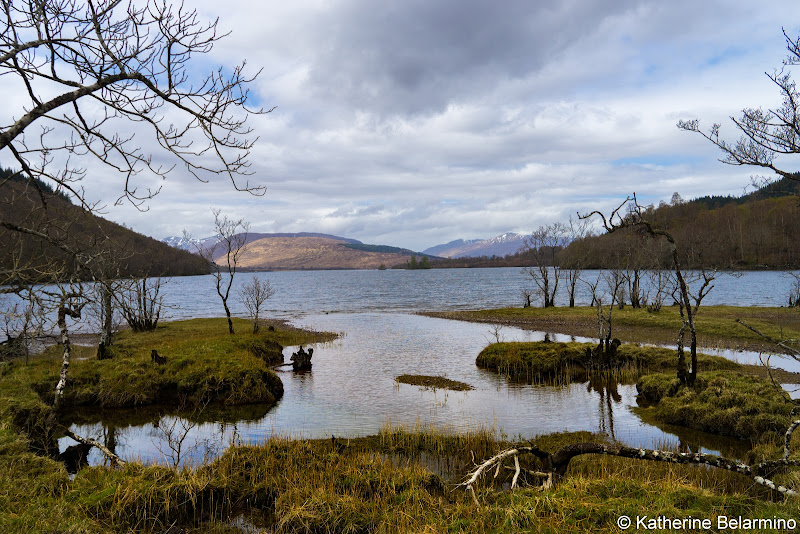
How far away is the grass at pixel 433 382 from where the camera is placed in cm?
2305

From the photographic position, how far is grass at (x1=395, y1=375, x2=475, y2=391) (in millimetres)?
23052

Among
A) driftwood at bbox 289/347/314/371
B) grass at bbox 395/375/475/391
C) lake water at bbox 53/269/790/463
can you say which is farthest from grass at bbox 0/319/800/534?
driftwood at bbox 289/347/314/371

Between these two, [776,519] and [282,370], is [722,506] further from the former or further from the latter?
[282,370]

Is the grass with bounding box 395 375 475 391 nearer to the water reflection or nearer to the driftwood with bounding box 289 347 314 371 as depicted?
the water reflection

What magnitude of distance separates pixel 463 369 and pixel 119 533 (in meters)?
22.0

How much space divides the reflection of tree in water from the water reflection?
0.04m

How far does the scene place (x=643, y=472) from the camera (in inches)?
444

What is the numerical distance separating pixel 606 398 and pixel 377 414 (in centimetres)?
1079

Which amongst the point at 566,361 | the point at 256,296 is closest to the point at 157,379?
the point at 256,296

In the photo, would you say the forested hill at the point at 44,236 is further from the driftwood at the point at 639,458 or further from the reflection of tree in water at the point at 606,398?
the reflection of tree in water at the point at 606,398

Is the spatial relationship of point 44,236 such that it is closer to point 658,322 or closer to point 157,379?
point 157,379

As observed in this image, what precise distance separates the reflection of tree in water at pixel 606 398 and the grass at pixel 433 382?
20.6 feet

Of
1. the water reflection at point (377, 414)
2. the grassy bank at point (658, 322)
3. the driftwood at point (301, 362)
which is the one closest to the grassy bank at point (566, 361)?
the water reflection at point (377, 414)

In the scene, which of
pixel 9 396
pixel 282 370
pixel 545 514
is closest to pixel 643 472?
pixel 545 514
